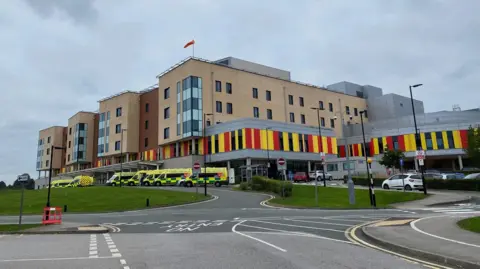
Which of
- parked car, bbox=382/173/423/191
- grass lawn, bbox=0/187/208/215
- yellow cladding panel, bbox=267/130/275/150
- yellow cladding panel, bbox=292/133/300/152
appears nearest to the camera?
grass lawn, bbox=0/187/208/215

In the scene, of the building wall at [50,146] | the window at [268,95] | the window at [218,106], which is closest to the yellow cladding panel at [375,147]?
the window at [268,95]

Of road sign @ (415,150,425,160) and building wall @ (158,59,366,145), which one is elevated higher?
building wall @ (158,59,366,145)

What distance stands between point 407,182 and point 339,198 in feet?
29.5

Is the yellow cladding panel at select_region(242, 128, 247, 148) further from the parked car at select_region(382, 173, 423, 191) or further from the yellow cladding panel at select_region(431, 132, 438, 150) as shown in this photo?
the yellow cladding panel at select_region(431, 132, 438, 150)

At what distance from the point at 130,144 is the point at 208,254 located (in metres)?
79.2

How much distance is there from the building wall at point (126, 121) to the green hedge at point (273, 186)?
47.8m

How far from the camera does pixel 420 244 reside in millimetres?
10039

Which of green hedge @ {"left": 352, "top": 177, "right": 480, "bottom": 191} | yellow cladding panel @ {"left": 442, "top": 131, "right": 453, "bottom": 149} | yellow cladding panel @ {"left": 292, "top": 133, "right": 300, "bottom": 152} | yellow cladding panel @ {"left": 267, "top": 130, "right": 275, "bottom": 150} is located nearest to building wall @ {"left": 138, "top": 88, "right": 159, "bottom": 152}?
yellow cladding panel @ {"left": 267, "top": 130, "right": 275, "bottom": 150}

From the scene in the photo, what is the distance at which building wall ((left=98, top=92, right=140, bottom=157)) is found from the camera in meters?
84.9

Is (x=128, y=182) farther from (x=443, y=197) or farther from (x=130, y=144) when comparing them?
(x=443, y=197)

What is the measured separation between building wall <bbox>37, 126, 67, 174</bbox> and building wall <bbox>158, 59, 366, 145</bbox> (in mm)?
56424

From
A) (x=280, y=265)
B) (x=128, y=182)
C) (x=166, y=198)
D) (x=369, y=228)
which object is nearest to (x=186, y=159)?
(x=128, y=182)

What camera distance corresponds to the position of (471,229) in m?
12.1

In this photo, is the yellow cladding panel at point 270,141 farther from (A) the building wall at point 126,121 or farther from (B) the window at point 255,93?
(A) the building wall at point 126,121
